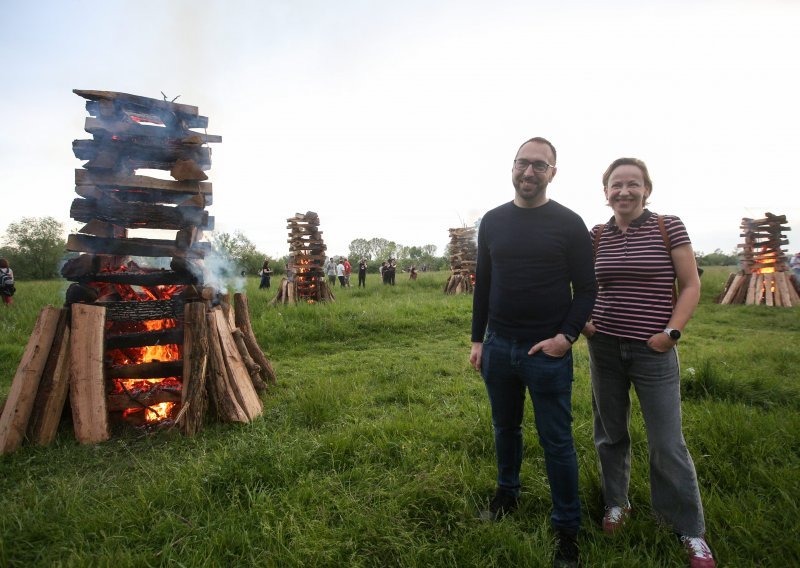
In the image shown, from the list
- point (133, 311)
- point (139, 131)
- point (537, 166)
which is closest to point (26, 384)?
point (133, 311)

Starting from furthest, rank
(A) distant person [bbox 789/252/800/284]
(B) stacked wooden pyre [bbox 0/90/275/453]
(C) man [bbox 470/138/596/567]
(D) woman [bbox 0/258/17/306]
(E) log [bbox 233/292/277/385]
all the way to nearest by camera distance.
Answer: (A) distant person [bbox 789/252/800/284], (D) woman [bbox 0/258/17/306], (E) log [bbox 233/292/277/385], (B) stacked wooden pyre [bbox 0/90/275/453], (C) man [bbox 470/138/596/567]

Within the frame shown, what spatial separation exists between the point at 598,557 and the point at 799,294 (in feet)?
59.8

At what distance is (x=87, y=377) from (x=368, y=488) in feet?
10.8

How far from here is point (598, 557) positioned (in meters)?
2.30

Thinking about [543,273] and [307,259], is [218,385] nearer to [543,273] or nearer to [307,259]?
[543,273]

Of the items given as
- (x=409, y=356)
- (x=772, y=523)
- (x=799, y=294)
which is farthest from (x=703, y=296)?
(x=772, y=523)

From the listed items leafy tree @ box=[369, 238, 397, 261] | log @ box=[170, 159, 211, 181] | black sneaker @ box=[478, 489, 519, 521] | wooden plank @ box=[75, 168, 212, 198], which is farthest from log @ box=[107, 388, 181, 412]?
leafy tree @ box=[369, 238, 397, 261]

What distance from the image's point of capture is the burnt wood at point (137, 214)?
4.63 meters

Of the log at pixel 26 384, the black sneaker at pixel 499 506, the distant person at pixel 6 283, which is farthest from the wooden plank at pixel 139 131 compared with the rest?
the distant person at pixel 6 283

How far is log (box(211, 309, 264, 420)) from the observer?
4.61 meters

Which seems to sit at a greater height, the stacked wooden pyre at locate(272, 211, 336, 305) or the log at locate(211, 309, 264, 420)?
the stacked wooden pyre at locate(272, 211, 336, 305)

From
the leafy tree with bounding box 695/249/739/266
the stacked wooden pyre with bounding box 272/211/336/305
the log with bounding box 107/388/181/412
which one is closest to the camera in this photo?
the log with bounding box 107/388/181/412

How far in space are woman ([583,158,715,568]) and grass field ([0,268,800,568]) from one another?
20cm

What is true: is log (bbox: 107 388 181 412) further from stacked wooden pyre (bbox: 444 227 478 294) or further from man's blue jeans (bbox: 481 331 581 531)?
stacked wooden pyre (bbox: 444 227 478 294)
